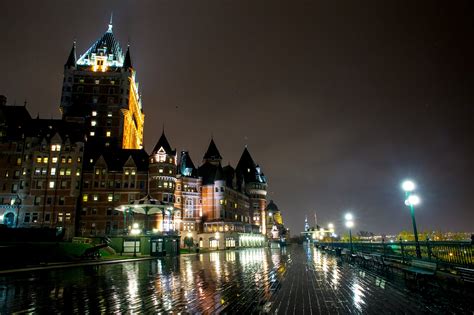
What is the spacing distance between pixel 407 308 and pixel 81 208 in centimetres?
7687

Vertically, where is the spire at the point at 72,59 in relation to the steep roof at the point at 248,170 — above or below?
above

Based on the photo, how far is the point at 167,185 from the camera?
2975 inches

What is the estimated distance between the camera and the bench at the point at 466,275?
1153 centimetres

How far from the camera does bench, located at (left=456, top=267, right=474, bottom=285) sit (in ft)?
37.8

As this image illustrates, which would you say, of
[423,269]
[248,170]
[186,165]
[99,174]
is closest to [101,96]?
[99,174]

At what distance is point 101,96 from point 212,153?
40233 millimetres

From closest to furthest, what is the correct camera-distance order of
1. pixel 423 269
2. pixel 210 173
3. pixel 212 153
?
pixel 423 269 < pixel 210 173 < pixel 212 153

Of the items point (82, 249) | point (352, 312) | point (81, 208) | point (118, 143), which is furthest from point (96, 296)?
point (118, 143)

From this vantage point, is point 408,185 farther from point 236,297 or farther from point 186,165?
point 186,165

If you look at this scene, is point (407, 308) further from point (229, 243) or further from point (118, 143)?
point (118, 143)

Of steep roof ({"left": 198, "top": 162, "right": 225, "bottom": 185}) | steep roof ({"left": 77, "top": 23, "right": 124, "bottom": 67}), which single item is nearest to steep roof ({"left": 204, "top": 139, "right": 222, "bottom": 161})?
steep roof ({"left": 198, "top": 162, "right": 225, "bottom": 185})

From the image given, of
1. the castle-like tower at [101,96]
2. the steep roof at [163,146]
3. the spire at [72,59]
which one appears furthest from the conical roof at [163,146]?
the spire at [72,59]

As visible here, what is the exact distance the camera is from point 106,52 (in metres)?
110

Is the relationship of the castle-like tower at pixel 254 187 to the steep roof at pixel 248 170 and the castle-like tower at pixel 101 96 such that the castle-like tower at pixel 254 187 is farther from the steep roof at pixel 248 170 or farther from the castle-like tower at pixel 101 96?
the castle-like tower at pixel 101 96
